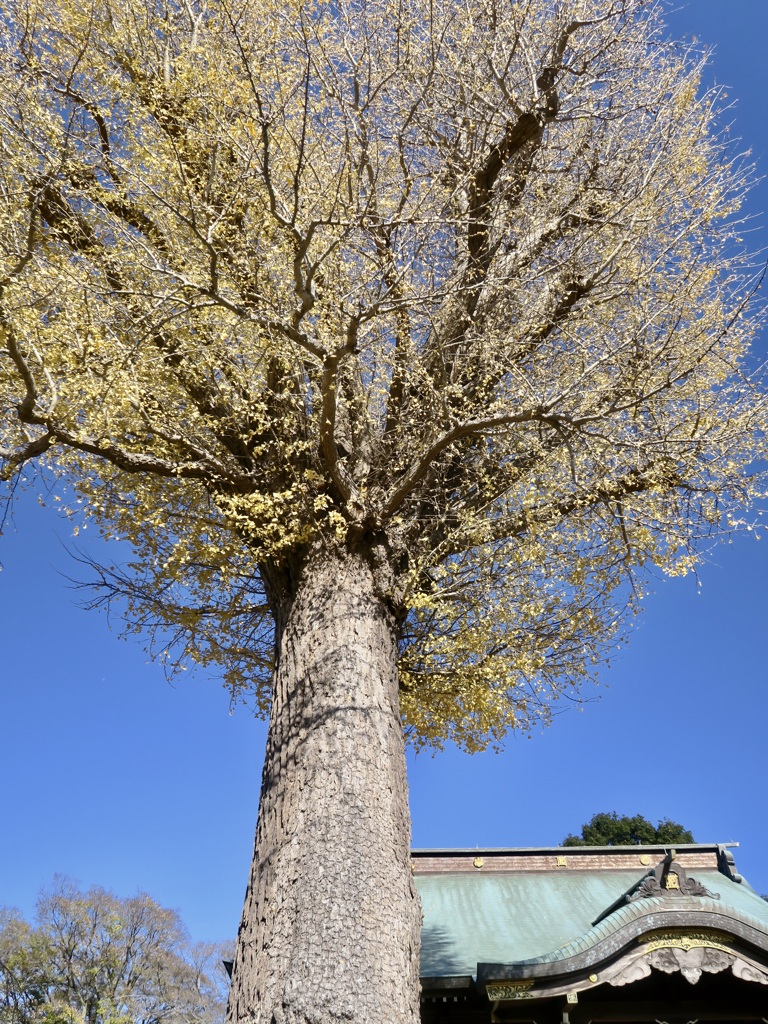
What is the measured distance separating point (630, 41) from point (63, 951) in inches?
1083

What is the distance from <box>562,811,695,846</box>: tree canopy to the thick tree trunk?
1016 inches

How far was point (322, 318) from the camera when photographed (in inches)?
257

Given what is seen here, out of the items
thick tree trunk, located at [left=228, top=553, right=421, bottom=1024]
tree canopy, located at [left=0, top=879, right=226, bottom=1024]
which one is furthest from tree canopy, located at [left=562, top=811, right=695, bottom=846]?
thick tree trunk, located at [left=228, top=553, right=421, bottom=1024]

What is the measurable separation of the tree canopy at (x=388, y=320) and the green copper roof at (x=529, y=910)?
2.40m

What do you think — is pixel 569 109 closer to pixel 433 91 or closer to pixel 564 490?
pixel 433 91

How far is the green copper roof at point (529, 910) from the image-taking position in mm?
7469

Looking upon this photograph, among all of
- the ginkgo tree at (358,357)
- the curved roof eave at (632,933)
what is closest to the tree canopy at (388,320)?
the ginkgo tree at (358,357)

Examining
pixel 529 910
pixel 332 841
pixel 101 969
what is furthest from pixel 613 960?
pixel 101 969

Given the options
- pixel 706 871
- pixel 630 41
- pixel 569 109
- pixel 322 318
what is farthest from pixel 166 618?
pixel 706 871

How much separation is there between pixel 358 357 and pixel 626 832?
2728 cm

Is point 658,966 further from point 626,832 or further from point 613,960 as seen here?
point 626,832

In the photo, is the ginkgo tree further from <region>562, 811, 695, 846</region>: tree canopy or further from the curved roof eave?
<region>562, 811, 695, 846</region>: tree canopy

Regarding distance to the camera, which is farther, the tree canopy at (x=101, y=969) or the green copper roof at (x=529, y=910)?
the tree canopy at (x=101, y=969)

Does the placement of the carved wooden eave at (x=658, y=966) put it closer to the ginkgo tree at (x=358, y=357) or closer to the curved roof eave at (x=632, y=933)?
the curved roof eave at (x=632, y=933)
